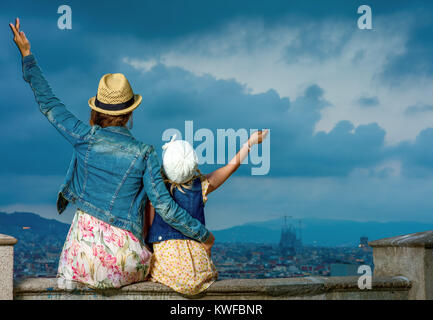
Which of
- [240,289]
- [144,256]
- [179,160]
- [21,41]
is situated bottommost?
[240,289]

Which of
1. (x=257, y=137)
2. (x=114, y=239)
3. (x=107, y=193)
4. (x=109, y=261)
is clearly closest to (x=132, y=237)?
(x=114, y=239)

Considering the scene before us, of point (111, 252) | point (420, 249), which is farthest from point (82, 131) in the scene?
point (420, 249)

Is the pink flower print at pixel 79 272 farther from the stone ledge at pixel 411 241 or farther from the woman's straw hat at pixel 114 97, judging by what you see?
the stone ledge at pixel 411 241

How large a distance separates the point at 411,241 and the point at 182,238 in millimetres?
2087

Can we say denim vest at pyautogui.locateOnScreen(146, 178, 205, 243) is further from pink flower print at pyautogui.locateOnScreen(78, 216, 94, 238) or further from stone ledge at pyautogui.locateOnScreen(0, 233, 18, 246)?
stone ledge at pyautogui.locateOnScreen(0, 233, 18, 246)

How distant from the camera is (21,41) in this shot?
377cm

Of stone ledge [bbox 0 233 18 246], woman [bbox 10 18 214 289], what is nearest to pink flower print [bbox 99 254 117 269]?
woman [bbox 10 18 214 289]

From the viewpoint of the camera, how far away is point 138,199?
3713 millimetres

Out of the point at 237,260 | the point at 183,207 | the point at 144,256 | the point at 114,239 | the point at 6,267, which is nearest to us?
the point at 6,267

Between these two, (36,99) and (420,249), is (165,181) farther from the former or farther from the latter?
(420,249)

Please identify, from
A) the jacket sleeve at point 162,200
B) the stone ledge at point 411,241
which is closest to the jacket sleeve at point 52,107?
the jacket sleeve at point 162,200

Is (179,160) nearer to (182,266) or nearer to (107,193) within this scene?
(107,193)

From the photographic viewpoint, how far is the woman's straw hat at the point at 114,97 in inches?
145
